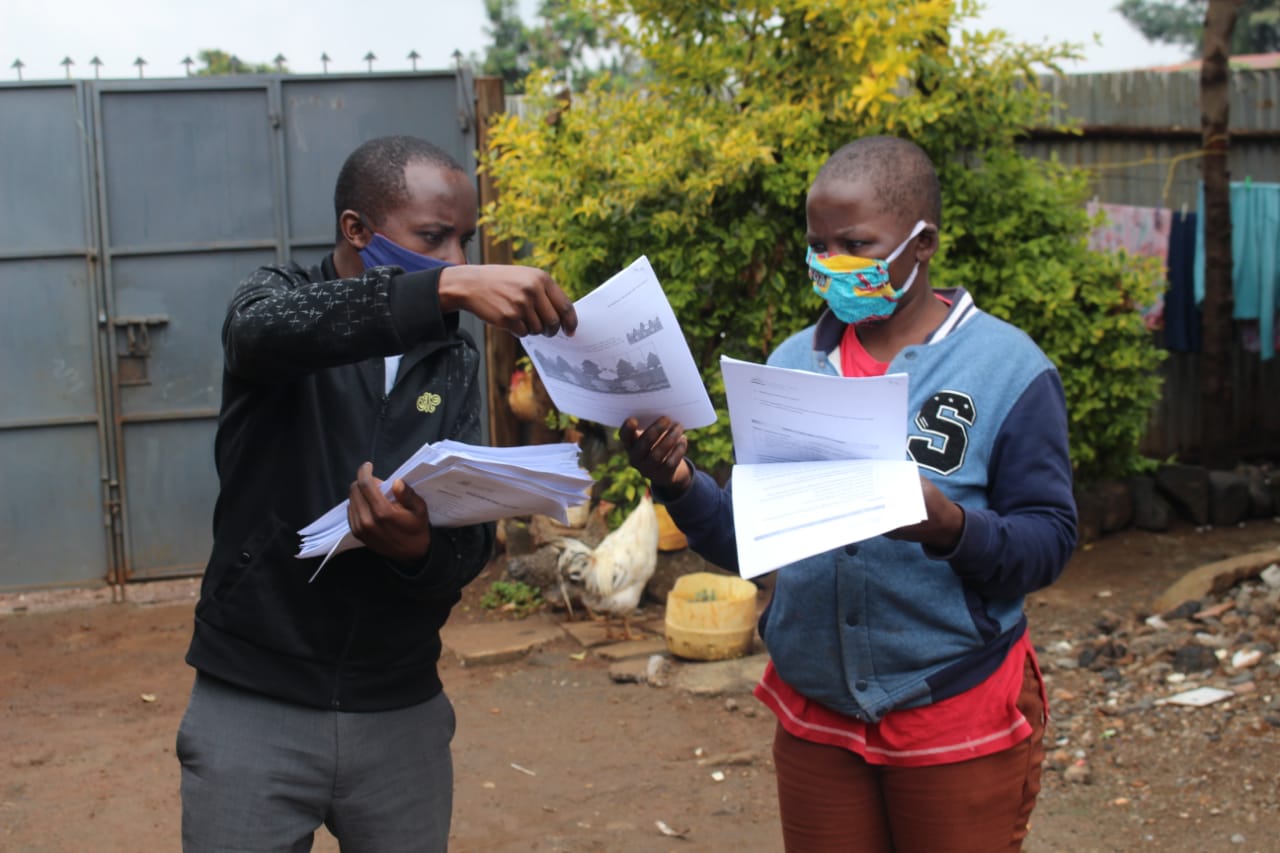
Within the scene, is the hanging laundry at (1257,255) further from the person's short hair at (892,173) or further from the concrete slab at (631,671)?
the person's short hair at (892,173)

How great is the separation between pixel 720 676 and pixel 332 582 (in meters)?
3.70

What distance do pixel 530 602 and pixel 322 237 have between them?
2685 millimetres

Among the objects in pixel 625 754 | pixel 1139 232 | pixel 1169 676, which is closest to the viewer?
pixel 625 754

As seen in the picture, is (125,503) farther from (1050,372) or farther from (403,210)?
(1050,372)

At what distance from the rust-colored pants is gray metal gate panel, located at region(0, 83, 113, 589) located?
6.33 metres

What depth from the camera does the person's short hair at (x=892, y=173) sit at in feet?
7.26

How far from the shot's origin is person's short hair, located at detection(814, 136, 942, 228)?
2.21 meters

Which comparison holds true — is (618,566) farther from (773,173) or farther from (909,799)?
(909,799)

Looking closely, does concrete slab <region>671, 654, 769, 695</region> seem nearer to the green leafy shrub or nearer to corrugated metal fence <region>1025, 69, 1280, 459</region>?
the green leafy shrub

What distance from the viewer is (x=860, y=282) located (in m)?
2.21

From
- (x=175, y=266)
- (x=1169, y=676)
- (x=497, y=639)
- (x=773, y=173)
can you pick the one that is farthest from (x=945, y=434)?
(x=175, y=266)

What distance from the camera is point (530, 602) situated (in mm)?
6934

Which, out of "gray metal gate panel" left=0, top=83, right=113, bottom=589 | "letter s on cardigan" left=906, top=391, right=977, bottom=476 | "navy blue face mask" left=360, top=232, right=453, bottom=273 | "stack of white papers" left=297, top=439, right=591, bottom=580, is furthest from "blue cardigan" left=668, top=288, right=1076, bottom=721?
"gray metal gate panel" left=0, top=83, right=113, bottom=589

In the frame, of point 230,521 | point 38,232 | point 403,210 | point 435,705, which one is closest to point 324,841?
point 435,705
